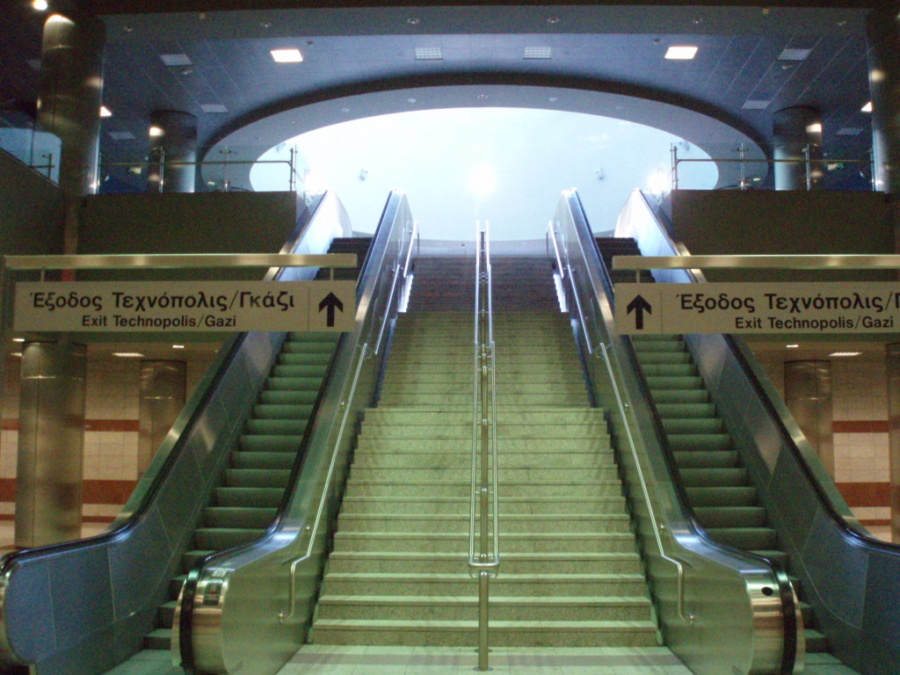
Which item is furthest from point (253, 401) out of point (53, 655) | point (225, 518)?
point (53, 655)

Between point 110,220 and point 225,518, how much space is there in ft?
20.2

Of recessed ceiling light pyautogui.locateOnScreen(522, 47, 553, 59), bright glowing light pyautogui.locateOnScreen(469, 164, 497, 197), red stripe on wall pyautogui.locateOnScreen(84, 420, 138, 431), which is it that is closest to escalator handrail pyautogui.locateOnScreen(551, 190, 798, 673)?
recessed ceiling light pyautogui.locateOnScreen(522, 47, 553, 59)

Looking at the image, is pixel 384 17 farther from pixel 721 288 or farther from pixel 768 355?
pixel 768 355

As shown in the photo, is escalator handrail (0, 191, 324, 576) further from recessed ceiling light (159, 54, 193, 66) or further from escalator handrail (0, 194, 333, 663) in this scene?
recessed ceiling light (159, 54, 193, 66)

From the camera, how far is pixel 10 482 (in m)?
14.8

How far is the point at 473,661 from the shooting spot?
5.23 metres

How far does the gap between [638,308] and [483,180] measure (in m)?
19.2

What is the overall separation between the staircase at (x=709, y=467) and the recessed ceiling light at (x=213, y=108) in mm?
11260

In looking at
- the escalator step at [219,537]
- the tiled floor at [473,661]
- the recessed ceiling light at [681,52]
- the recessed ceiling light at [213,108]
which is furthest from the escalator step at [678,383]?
the recessed ceiling light at [213,108]

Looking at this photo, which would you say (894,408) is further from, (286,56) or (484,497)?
(286,56)

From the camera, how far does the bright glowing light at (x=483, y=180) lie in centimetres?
2403

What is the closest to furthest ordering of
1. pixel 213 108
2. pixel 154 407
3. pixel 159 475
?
pixel 159 475
pixel 154 407
pixel 213 108

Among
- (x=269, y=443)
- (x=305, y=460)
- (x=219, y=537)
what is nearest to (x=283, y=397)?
(x=269, y=443)

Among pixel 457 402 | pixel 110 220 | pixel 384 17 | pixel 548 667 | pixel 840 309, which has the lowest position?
pixel 548 667
